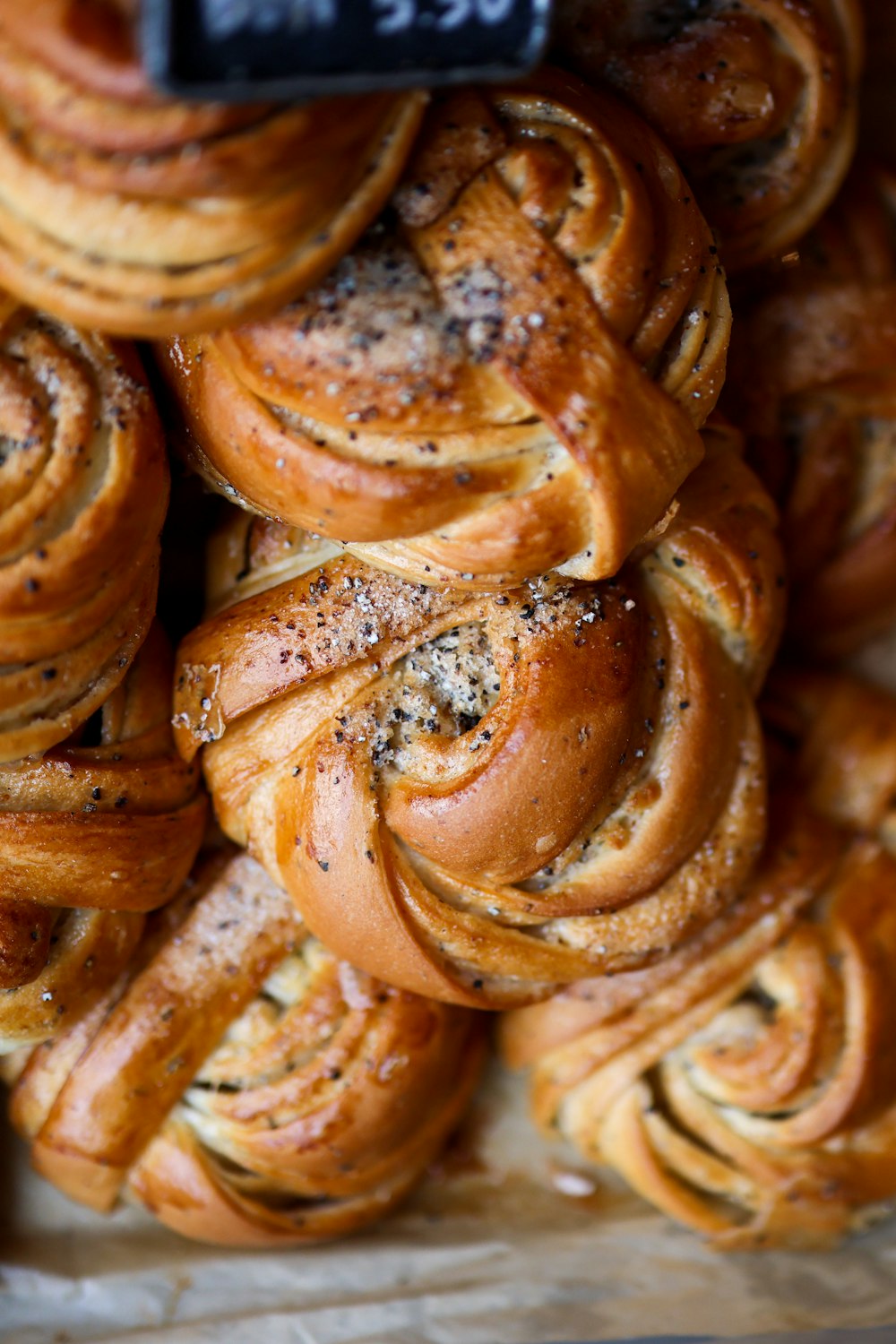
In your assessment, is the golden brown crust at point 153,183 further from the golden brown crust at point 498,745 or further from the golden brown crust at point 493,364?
the golden brown crust at point 498,745

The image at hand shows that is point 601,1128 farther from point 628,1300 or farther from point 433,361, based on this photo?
point 433,361

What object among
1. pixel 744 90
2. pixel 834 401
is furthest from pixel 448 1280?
pixel 744 90

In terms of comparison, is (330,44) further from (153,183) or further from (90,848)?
(90,848)

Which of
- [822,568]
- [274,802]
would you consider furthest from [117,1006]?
[822,568]

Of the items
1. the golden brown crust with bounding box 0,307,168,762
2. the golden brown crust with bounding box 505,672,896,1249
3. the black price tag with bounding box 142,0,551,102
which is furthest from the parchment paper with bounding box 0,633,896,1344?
the black price tag with bounding box 142,0,551,102

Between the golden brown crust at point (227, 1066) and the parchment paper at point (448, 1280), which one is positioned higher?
the golden brown crust at point (227, 1066)

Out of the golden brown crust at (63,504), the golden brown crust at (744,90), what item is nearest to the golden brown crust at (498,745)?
the golden brown crust at (63,504)

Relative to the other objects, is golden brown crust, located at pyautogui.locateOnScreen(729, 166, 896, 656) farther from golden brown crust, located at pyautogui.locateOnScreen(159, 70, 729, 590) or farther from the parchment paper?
the parchment paper

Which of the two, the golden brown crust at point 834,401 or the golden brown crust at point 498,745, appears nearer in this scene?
the golden brown crust at point 498,745
